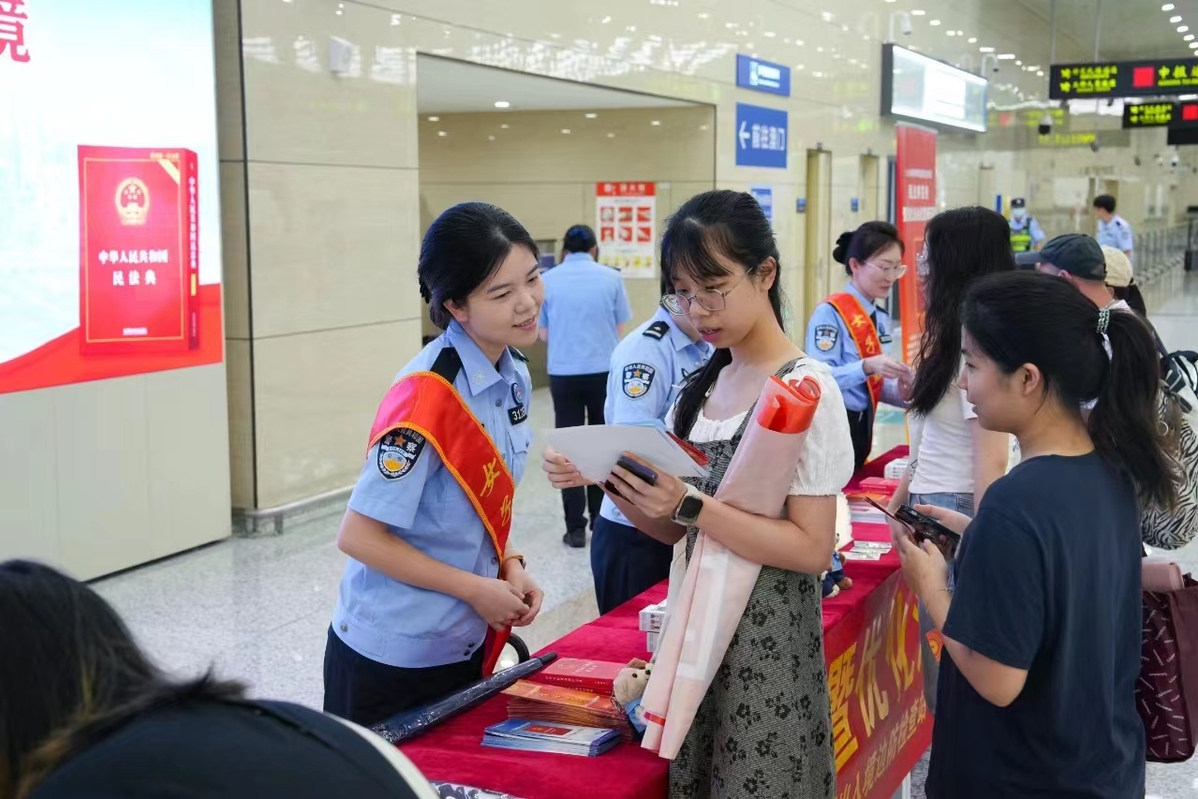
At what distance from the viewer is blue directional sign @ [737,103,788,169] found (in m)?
11.2

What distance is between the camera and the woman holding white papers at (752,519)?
1.68m

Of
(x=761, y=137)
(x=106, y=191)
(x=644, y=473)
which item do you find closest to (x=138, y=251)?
(x=106, y=191)

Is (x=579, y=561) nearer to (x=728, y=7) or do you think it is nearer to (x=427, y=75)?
(x=427, y=75)

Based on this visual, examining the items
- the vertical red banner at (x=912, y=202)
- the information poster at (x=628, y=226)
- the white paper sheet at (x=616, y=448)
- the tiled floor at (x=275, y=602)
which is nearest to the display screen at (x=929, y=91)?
the information poster at (x=628, y=226)

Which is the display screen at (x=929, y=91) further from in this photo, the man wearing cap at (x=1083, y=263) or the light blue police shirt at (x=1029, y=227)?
the man wearing cap at (x=1083, y=263)

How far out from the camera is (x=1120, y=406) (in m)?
1.64

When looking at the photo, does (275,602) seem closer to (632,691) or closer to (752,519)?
(632,691)

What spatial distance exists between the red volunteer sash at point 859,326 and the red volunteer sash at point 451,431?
9.52 ft

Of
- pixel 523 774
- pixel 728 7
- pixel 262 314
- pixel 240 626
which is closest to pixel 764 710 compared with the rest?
pixel 523 774

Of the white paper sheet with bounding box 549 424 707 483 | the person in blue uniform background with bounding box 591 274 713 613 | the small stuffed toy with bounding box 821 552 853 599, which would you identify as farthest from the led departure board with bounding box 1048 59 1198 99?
the white paper sheet with bounding box 549 424 707 483

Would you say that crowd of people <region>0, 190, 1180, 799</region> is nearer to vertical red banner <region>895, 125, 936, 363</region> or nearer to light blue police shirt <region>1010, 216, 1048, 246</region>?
vertical red banner <region>895, 125, 936, 363</region>

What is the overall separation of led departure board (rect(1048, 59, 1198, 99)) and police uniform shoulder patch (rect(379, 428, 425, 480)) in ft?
55.9

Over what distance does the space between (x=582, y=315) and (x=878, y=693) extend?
3821 mm

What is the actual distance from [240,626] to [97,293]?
1.59 meters
